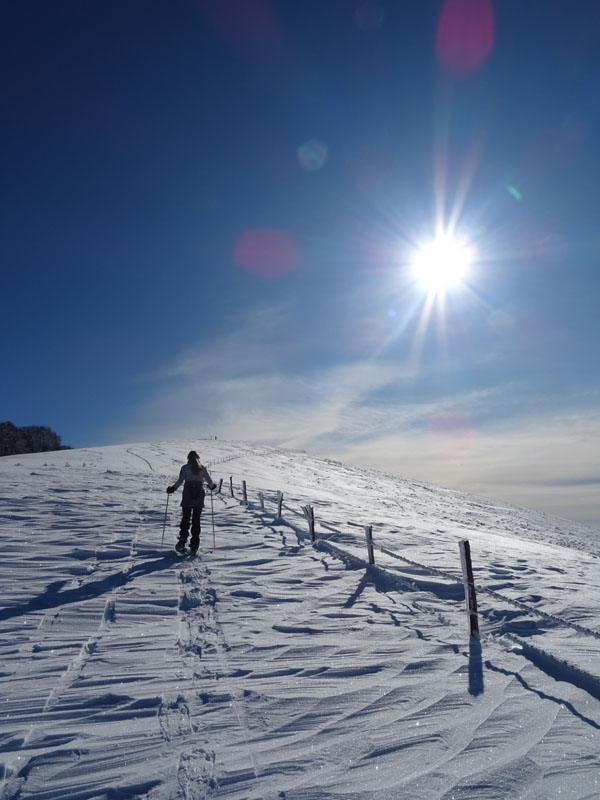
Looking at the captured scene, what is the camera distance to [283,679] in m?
5.04

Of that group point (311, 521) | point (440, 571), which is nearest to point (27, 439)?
point (311, 521)

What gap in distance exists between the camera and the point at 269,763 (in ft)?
11.9

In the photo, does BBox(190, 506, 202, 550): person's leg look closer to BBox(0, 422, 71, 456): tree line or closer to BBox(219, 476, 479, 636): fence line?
BBox(219, 476, 479, 636): fence line

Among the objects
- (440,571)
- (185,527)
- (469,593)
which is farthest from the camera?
(185,527)

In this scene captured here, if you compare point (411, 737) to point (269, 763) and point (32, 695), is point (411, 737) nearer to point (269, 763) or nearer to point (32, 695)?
point (269, 763)

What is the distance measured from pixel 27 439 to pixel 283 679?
312 feet

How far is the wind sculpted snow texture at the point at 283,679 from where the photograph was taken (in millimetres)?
3529

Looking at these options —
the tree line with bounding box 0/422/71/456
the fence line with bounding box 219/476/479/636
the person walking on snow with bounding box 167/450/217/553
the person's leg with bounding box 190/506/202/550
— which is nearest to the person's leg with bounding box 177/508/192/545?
the person walking on snow with bounding box 167/450/217/553

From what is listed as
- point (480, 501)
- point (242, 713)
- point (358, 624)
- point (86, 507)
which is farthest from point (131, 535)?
point (480, 501)

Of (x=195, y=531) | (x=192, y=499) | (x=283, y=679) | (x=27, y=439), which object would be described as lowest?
(x=283, y=679)

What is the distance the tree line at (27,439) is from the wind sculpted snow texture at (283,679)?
3162 inches

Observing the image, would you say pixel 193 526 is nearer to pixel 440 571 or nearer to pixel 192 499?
pixel 192 499

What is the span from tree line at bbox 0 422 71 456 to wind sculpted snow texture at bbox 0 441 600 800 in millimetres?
80325

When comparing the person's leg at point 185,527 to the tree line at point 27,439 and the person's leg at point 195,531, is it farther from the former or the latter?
the tree line at point 27,439
